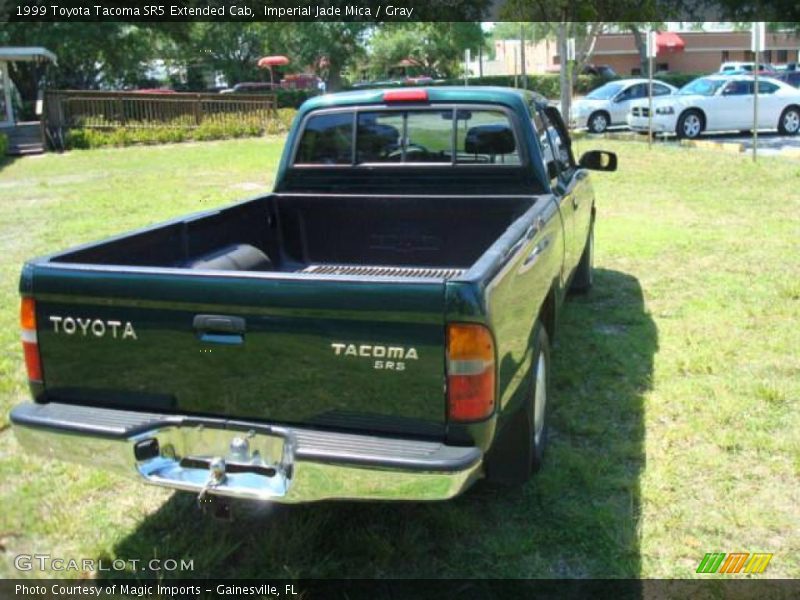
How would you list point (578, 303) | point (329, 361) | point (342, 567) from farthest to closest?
point (578, 303)
point (342, 567)
point (329, 361)

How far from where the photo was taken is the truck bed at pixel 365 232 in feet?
15.1

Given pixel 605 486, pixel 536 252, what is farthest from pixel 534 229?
pixel 605 486

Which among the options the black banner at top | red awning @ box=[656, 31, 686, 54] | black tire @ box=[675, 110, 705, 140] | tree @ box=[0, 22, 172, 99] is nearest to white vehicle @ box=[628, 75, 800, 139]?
black tire @ box=[675, 110, 705, 140]

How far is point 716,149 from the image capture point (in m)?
17.1

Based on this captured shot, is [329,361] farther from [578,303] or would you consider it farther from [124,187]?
[124,187]

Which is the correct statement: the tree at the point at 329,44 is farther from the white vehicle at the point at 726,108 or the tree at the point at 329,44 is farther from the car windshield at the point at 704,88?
the white vehicle at the point at 726,108

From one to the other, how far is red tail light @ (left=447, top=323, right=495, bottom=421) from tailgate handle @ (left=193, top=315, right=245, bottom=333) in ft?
2.42

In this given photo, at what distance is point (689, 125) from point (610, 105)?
3187 millimetres

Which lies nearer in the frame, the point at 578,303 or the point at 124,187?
the point at 578,303

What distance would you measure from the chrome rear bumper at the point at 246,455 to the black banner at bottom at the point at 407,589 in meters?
0.50

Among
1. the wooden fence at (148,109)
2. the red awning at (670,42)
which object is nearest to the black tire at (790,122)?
the wooden fence at (148,109)

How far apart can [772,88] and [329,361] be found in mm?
20828

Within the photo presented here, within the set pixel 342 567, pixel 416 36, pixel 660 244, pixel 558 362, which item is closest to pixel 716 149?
pixel 660 244

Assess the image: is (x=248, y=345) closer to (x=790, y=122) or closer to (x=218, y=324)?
(x=218, y=324)
